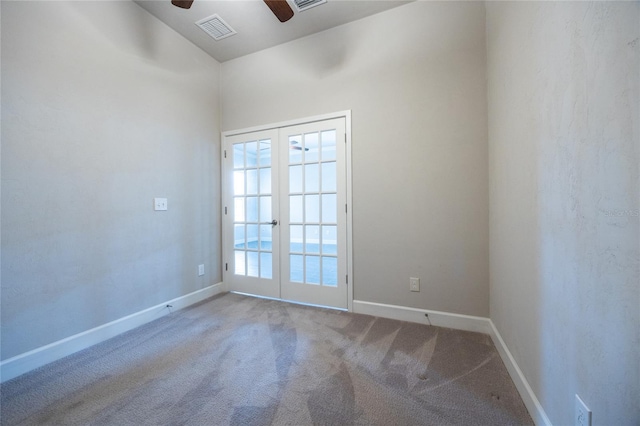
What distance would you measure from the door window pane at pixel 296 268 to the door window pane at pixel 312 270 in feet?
0.24

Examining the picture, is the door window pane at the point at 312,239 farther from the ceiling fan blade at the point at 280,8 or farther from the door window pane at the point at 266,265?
the ceiling fan blade at the point at 280,8

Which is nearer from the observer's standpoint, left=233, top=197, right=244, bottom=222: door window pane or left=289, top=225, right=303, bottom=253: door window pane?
left=289, top=225, right=303, bottom=253: door window pane

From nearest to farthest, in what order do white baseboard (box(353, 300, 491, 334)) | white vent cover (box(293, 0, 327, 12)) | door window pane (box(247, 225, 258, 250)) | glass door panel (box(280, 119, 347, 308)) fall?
white baseboard (box(353, 300, 491, 334)) < white vent cover (box(293, 0, 327, 12)) < glass door panel (box(280, 119, 347, 308)) < door window pane (box(247, 225, 258, 250))

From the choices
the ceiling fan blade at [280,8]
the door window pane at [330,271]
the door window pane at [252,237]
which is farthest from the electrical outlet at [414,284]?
the ceiling fan blade at [280,8]

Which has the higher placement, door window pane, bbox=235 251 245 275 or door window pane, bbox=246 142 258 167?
door window pane, bbox=246 142 258 167

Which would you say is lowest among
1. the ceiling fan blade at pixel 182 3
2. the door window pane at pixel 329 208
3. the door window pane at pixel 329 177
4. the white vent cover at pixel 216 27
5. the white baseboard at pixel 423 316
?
the white baseboard at pixel 423 316

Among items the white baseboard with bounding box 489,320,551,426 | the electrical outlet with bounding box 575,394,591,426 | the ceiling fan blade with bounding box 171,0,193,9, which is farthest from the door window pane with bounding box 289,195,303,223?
the electrical outlet with bounding box 575,394,591,426

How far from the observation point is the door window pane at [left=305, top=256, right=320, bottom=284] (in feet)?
8.61

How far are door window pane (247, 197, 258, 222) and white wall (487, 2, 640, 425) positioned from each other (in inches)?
97.6

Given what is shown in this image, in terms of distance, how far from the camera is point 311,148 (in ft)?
8.59

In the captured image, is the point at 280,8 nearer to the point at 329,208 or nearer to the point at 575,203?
the point at 329,208

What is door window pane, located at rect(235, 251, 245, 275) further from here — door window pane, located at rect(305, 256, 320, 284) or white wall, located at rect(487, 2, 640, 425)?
white wall, located at rect(487, 2, 640, 425)

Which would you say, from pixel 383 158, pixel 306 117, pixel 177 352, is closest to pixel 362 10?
pixel 306 117

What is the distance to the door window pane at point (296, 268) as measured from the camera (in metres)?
2.70
